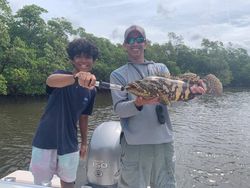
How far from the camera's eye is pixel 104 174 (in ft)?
16.6

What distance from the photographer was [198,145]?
16938mm

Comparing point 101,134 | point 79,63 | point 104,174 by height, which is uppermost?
point 79,63

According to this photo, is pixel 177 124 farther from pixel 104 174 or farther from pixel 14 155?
pixel 104 174

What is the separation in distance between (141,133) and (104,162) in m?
1.33

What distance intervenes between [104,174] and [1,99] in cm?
3641

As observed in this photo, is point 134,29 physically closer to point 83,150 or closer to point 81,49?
point 81,49

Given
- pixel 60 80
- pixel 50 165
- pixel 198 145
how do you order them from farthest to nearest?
pixel 198 145, pixel 50 165, pixel 60 80

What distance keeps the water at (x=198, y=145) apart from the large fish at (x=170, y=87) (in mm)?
1499

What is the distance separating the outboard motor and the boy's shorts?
0.95 m

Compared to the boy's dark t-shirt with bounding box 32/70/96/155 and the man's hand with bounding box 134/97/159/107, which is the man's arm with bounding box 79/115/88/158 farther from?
the man's hand with bounding box 134/97/159/107

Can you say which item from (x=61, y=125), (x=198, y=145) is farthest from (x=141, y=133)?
(x=198, y=145)

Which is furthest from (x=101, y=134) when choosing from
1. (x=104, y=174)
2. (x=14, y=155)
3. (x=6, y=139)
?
(x=6, y=139)

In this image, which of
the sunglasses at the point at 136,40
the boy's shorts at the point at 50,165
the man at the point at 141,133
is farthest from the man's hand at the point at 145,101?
the boy's shorts at the point at 50,165

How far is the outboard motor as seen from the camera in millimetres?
5059
